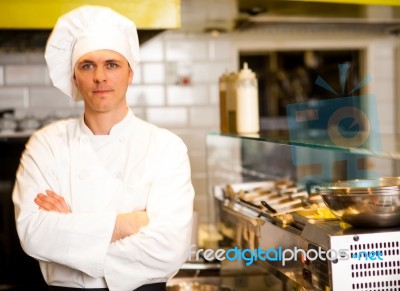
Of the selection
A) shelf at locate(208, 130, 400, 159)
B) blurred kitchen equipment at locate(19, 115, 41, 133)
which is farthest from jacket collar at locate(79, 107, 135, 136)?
blurred kitchen equipment at locate(19, 115, 41, 133)

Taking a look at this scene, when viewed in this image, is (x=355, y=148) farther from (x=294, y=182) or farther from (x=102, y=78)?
(x=294, y=182)

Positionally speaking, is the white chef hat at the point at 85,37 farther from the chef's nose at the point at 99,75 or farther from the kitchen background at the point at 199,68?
the kitchen background at the point at 199,68

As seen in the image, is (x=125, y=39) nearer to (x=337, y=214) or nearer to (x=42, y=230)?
(x=42, y=230)

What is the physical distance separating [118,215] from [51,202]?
0.18 meters

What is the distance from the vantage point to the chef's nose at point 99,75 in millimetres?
1819

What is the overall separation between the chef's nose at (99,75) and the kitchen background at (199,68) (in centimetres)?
157

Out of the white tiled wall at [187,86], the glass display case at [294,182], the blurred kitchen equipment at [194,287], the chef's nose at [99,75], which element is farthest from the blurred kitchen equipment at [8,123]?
the chef's nose at [99,75]

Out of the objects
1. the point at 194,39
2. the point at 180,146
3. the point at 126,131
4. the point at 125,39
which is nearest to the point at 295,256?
the point at 180,146

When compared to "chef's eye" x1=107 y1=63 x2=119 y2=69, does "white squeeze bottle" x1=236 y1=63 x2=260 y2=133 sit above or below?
below

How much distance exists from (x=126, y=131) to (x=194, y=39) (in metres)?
2.25

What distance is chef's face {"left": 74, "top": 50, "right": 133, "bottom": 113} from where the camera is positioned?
72.2 inches

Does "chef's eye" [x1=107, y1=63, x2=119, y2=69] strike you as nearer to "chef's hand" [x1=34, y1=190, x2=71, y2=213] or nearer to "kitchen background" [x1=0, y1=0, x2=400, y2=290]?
"chef's hand" [x1=34, y1=190, x2=71, y2=213]

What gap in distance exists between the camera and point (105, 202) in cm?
183

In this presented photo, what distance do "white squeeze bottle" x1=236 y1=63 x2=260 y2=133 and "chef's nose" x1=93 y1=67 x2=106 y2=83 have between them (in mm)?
944
